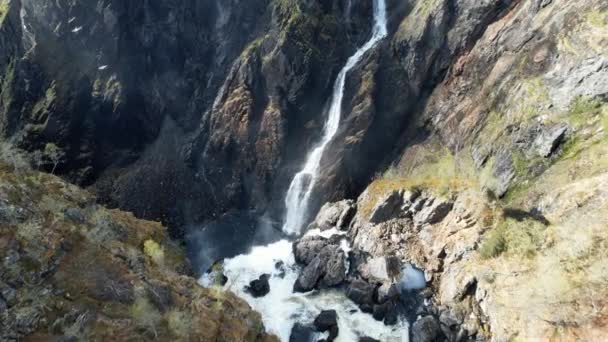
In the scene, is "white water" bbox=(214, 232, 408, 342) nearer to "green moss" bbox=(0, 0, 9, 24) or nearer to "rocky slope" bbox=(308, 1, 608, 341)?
"rocky slope" bbox=(308, 1, 608, 341)

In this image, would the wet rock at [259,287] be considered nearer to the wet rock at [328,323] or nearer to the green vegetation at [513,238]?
the wet rock at [328,323]

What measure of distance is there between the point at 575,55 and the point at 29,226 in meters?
38.9

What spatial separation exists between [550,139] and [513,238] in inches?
342

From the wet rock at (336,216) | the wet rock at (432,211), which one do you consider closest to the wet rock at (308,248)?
the wet rock at (336,216)

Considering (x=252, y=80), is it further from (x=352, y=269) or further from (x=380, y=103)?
(x=352, y=269)

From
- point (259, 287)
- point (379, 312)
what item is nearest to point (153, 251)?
point (259, 287)

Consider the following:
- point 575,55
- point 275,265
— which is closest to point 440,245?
point 275,265

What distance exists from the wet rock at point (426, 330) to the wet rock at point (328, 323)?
5.50m

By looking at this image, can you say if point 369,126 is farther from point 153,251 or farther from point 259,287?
point 153,251

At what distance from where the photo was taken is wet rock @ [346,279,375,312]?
33062 mm

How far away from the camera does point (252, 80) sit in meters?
56.8

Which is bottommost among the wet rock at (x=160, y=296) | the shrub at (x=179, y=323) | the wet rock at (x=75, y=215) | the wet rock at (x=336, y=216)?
the shrub at (x=179, y=323)

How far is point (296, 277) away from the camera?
127 ft

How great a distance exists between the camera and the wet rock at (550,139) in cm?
3203
